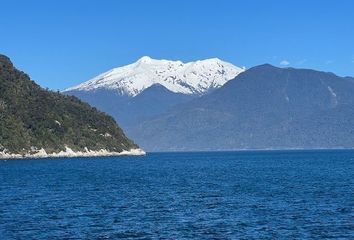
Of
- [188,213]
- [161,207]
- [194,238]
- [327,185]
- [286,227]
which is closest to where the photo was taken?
[194,238]

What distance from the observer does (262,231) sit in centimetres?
6512

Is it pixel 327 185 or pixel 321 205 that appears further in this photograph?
pixel 327 185

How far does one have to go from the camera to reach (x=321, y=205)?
8538 cm

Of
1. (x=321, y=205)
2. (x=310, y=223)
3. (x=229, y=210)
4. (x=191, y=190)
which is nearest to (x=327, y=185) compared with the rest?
(x=191, y=190)

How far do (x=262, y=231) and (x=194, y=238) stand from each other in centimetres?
744

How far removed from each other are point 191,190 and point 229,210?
3001cm

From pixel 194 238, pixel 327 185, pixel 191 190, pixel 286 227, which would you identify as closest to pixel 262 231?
pixel 286 227

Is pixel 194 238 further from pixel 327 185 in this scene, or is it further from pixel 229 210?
pixel 327 185

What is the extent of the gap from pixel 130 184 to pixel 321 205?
4867 cm

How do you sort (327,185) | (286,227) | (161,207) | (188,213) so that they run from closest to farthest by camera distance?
(286,227) → (188,213) → (161,207) → (327,185)

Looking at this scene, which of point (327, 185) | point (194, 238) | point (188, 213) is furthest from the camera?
point (327, 185)

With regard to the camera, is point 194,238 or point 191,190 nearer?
point 194,238

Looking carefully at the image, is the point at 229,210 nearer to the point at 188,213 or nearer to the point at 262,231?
the point at 188,213

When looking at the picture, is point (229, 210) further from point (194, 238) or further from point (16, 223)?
point (16, 223)
